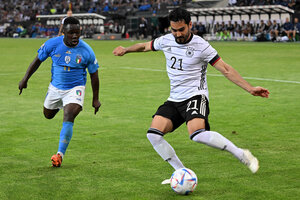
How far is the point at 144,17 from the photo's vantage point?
206 ft

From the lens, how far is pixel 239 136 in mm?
9383

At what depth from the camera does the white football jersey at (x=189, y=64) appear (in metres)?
6.53

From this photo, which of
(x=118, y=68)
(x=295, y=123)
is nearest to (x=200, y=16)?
(x=118, y=68)

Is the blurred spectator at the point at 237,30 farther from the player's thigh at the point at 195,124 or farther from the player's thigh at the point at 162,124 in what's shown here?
the player's thigh at the point at 195,124

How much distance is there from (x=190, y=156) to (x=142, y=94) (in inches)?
288

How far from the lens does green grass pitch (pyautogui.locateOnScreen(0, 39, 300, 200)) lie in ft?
20.4

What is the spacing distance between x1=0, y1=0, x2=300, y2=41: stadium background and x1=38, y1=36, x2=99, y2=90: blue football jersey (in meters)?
39.2

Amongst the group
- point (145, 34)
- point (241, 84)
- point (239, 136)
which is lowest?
point (145, 34)

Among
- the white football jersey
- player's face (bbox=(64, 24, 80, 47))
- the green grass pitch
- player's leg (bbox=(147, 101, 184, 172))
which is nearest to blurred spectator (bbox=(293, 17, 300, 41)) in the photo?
the green grass pitch

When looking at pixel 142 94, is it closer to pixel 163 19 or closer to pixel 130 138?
pixel 130 138

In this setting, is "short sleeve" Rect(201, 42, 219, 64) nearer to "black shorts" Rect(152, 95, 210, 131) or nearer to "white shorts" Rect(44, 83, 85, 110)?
"black shorts" Rect(152, 95, 210, 131)

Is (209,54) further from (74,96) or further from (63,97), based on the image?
(63,97)

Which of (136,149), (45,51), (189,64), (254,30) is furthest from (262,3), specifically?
(189,64)

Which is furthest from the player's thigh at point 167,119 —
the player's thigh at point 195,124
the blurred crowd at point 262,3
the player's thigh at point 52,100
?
the blurred crowd at point 262,3
